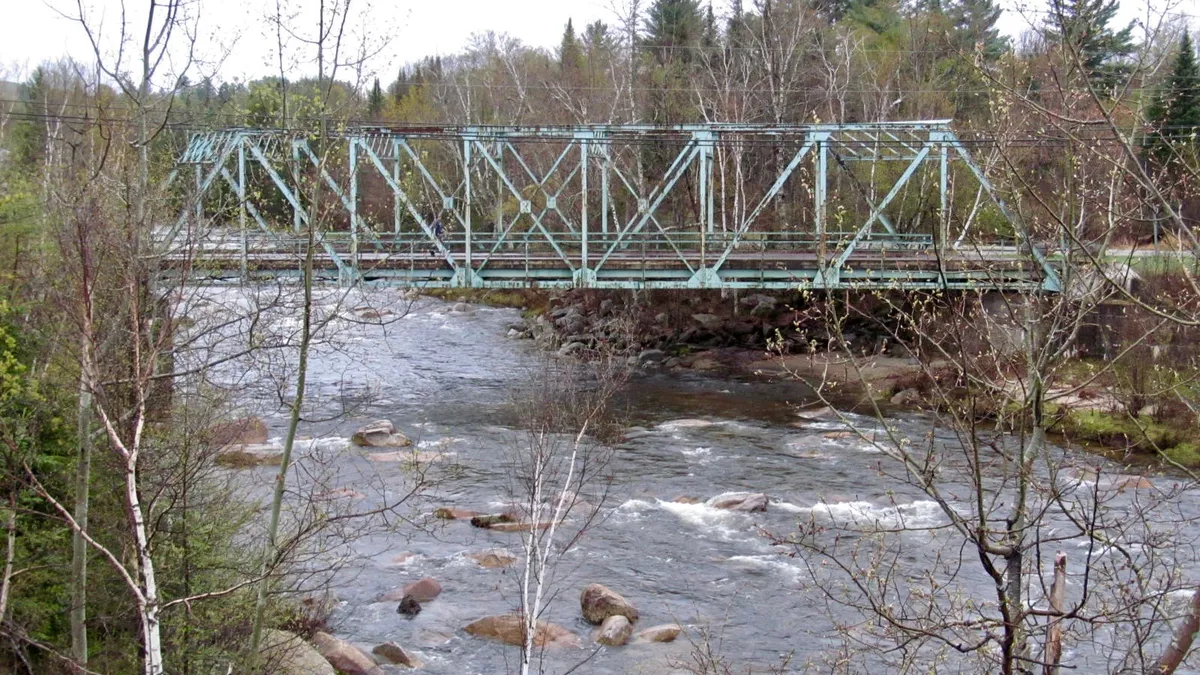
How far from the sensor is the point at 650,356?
1205 inches

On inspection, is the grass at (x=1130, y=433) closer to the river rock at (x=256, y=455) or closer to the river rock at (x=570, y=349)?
the river rock at (x=570, y=349)

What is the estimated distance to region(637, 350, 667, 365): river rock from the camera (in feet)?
97.6

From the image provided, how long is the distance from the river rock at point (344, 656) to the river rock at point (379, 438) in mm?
8069

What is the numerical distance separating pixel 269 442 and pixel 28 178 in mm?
6605

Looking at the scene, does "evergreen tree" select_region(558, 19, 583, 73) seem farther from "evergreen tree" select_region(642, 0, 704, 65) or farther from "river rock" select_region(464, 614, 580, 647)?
"river rock" select_region(464, 614, 580, 647)

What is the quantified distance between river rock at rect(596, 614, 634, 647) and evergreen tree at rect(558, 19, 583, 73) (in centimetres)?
3539

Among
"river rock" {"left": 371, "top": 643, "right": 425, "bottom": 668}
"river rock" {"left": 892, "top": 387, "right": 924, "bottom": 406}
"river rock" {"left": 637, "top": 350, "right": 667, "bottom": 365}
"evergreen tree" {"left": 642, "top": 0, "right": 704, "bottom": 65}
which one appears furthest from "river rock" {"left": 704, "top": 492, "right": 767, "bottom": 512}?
"evergreen tree" {"left": 642, "top": 0, "right": 704, "bottom": 65}

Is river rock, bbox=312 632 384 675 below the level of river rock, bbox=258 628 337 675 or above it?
below

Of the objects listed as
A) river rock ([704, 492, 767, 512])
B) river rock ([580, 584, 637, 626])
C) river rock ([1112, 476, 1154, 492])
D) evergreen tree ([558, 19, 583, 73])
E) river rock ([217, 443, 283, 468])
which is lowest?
river rock ([580, 584, 637, 626])

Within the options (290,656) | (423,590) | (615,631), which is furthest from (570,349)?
(290,656)

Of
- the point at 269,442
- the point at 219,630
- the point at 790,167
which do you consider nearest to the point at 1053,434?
the point at 790,167

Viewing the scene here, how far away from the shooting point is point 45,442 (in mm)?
10297

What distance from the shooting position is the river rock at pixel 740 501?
15.8 meters

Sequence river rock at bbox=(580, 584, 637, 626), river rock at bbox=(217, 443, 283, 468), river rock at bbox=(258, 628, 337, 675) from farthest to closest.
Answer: river rock at bbox=(217, 443, 283, 468)
river rock at bbox=(580, 584, 637, 626)
river rock at bbox=(258, 628, 337, 675)
